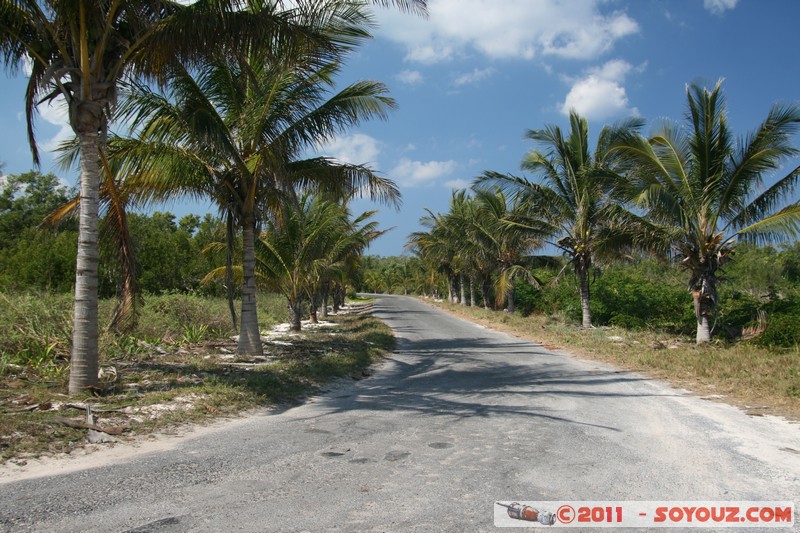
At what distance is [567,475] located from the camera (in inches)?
171

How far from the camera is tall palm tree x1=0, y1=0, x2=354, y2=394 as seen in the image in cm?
690

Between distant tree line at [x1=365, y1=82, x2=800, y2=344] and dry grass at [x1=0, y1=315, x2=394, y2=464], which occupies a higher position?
distant tree line at [x1=365, y1=82, x2=800, y2=344]

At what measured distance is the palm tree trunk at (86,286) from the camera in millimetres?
6801

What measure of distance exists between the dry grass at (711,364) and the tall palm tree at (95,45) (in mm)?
8027

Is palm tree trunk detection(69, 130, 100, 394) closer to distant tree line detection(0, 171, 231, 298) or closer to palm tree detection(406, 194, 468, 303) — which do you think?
distant tree line detection(0, 171, 231, 298)

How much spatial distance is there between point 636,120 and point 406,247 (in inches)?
1104

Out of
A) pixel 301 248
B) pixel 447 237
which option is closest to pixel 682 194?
pixel 301 248

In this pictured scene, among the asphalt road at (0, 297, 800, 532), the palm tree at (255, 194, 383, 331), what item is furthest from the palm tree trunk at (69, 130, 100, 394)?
the palm tree at (255, 194, 383, 331)

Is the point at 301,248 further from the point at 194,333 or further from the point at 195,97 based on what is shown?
the point at 195,97

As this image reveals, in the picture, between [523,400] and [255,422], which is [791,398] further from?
[255,422]

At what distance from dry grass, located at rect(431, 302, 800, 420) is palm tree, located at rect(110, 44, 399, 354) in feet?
24.0

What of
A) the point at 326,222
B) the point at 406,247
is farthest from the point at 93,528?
the point at 406,247

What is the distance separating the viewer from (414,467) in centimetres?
455

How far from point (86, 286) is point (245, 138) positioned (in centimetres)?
486
